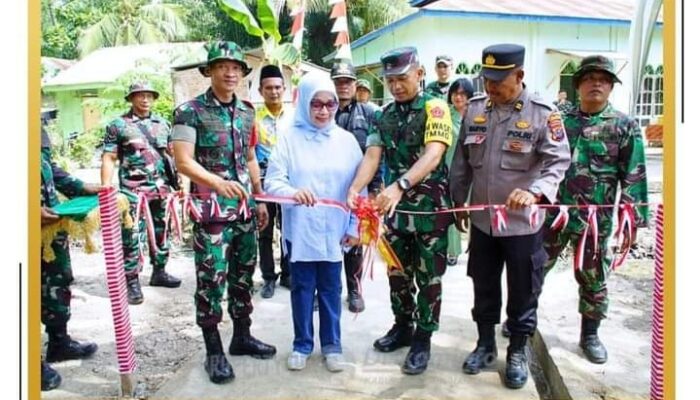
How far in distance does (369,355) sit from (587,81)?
1844mm

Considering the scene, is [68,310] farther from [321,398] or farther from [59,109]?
[321,398]

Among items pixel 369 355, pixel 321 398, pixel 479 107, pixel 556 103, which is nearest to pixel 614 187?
pixel 556 103

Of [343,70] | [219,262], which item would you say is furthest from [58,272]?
Result: [343,70]

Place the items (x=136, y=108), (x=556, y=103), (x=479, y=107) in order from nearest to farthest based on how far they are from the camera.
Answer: (x=479, y=107)
(x=556, y=103)
(x=136, y=108)

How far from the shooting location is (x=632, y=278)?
11.8 feet

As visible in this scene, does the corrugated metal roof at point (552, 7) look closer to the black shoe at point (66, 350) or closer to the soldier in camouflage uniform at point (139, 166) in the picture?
the soldier in camouflage uniform at point (139, 166)

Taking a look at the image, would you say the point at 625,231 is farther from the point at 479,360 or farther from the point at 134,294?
the point at 134,294

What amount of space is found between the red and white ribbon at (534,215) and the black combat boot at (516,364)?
581mm

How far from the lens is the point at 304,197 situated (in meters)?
3.18

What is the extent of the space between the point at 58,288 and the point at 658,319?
9.96ft

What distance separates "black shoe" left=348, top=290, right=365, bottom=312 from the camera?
13.2ft

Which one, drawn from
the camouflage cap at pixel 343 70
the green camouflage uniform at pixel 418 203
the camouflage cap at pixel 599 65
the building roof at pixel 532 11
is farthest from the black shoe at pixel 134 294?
the camouflage cap at pixel 599 65

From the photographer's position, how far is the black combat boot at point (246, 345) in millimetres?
3527

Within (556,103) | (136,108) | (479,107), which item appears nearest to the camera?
→ (479,107)
